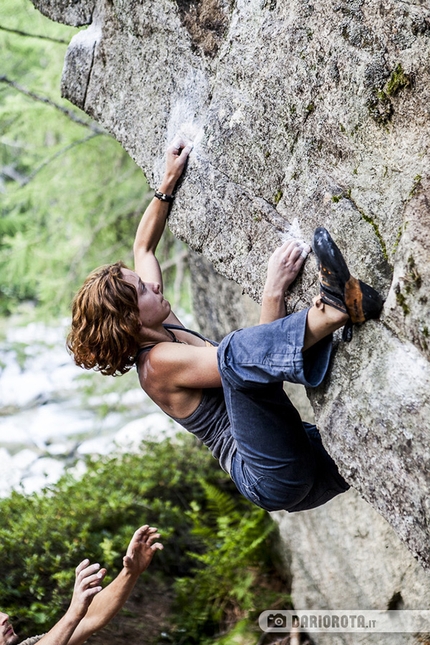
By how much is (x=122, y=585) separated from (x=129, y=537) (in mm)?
2062

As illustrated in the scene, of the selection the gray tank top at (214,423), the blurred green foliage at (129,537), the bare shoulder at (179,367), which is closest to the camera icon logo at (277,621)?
the blurred green foliage at (129,537)

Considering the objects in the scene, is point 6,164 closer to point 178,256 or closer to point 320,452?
point 178,256

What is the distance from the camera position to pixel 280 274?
280 centimetres

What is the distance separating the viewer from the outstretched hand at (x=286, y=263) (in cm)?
A: 279

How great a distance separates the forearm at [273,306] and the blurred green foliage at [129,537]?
315 cm

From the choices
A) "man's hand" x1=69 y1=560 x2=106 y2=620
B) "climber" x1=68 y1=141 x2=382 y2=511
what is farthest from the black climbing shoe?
"man's hand" x1=69 y1=560 x2=106 y2=620

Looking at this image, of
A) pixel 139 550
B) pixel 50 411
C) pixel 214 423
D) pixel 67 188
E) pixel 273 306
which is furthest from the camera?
pixel 50 411

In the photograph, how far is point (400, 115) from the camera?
2.45 metres

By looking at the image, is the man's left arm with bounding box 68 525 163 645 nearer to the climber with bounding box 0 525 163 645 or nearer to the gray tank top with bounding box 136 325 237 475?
the climber with bounding box 0 525 163 645

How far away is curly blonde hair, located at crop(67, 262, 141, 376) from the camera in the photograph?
2994 millimetres

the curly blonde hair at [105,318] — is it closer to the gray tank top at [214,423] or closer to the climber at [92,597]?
the gray tank top at [214,423]

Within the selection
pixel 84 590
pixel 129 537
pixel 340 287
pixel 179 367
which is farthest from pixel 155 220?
pixel 129 537

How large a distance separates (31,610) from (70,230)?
18.1 feet

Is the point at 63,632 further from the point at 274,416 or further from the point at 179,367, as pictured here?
the point at 274,416
